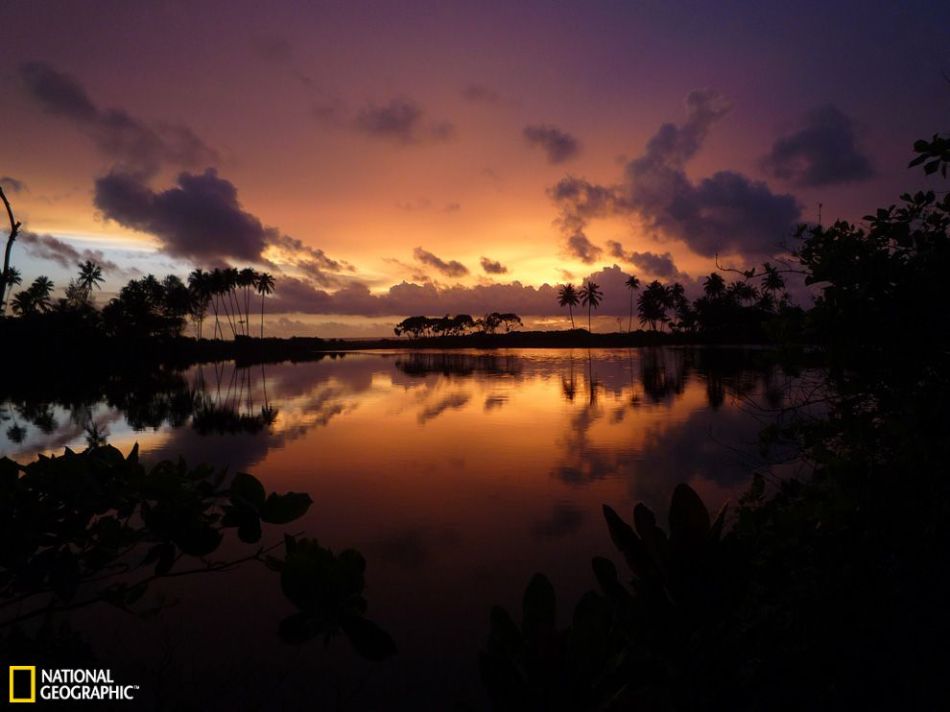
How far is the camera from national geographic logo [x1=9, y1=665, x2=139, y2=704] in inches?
88.8

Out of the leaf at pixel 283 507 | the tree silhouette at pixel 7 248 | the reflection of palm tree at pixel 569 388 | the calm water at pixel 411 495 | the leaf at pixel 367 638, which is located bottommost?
the calm water at pixel 411 495

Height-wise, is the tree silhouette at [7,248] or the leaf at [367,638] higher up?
the tree silhouette at [7,248]

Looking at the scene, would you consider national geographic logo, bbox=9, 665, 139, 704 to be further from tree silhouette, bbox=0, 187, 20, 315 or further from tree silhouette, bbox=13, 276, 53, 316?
tree silhouette, bbox=13, 276, 53, 316

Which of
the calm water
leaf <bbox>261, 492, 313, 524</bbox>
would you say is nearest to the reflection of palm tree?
the calm water

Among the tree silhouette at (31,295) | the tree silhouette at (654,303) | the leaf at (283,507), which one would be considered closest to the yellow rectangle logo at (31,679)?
the leaf at (283,507)

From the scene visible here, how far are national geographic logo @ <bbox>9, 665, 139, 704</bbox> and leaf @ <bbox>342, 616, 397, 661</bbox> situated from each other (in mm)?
1773

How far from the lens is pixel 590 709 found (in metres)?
1.33

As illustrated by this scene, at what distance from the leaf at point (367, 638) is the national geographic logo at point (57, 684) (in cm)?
177

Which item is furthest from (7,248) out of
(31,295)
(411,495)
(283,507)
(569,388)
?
(31,295)

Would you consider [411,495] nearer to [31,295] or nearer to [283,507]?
[283,507]

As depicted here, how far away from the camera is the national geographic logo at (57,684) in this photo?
2.26 metres

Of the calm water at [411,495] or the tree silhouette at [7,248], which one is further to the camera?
the calm water at [411,495]

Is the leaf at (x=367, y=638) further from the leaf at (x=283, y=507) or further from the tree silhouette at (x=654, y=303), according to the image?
the tree silhouette at (x=654, y=303)

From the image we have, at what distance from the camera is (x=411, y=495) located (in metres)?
9.57
